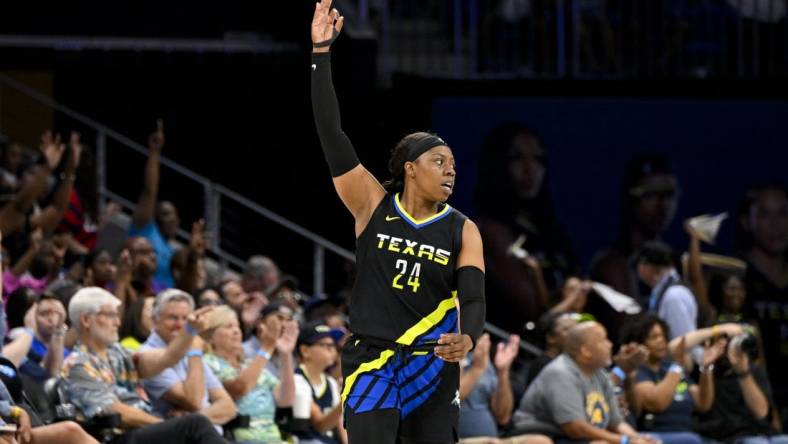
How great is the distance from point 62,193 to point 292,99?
322cm

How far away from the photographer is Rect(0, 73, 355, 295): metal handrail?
1408 centimetres

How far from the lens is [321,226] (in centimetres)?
1485

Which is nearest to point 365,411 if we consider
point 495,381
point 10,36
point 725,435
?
point 495,381

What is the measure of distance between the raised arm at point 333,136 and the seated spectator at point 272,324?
3.37 metres

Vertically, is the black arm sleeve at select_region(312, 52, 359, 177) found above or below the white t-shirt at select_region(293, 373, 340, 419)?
above

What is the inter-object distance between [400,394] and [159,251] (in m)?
6.97

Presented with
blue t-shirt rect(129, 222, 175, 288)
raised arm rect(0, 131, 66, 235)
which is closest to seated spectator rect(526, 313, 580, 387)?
blue t-shirt rect(129, 222, 175, 288)

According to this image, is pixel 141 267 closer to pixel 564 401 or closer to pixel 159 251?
pixel 159 251

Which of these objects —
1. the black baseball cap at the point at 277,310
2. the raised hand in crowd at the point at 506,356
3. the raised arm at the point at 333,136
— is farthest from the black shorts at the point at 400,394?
the raised hand in crowd at the point at 506,356

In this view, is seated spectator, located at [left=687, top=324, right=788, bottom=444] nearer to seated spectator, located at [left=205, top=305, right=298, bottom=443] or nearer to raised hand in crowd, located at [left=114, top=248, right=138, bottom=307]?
seated spectator, located at [left=205, top=305, right=298, bottom=443]

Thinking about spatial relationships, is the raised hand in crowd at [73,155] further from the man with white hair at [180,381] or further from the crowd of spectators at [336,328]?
the man with white hair at [180,381]

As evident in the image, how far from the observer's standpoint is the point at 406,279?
634 centimetres

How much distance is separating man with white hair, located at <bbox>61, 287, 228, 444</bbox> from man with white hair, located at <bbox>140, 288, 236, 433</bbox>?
4.5 inches

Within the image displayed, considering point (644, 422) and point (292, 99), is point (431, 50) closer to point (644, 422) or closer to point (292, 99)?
point (292, 99)
